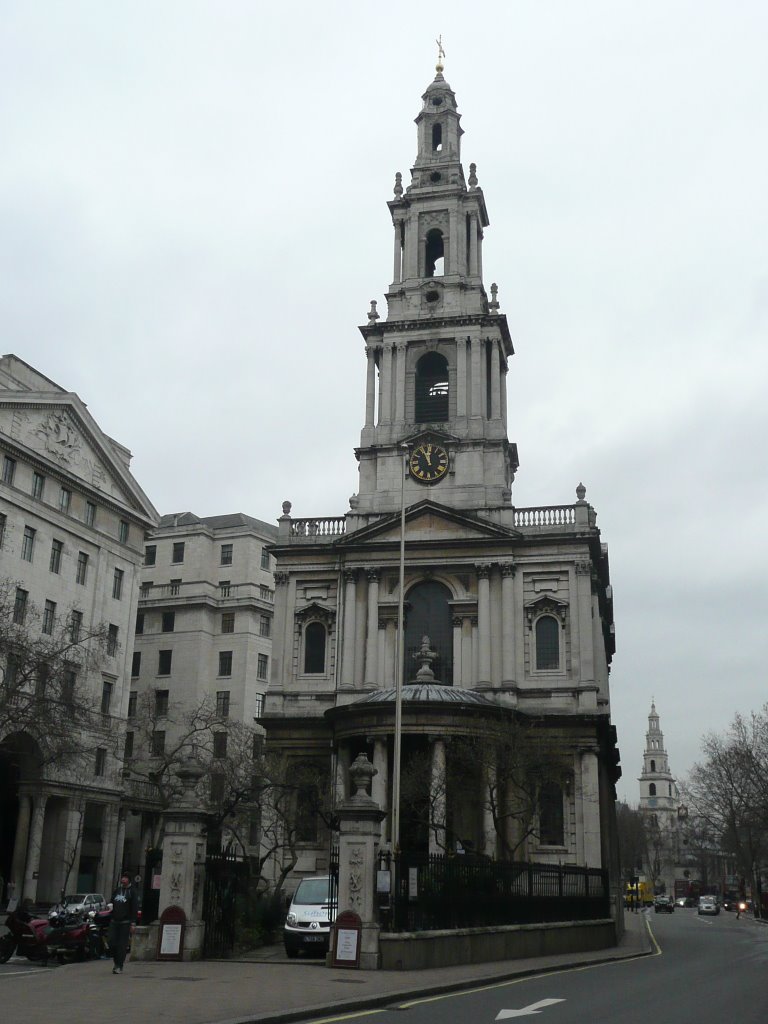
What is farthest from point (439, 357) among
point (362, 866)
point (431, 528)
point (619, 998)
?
point (619, 998)

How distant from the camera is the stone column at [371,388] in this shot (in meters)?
A: 60.7

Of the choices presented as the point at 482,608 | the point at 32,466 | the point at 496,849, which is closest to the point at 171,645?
the point at 32,466

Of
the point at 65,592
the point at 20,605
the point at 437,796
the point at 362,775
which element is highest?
the point at 65,592

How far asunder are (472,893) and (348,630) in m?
27.4

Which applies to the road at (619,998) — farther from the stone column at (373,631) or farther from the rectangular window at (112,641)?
the rectangular window at (112,641)

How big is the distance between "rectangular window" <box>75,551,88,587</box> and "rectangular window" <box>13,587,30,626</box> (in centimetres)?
468

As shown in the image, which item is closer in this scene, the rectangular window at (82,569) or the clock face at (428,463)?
the clock face at (428,463)

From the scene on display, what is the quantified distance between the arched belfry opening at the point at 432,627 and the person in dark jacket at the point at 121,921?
31041 mm

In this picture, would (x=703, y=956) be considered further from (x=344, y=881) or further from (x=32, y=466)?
(x=32, y=466)

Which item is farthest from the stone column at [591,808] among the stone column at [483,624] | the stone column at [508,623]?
the stone column at [483,624]

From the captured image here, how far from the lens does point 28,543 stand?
184ft

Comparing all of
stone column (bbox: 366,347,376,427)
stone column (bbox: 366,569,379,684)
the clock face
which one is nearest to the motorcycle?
stone column (bbox: 366,569,379,684)

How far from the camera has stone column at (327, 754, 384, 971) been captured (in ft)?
75.5

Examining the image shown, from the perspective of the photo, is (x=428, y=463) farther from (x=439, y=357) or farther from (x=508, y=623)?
(x=508, y=623)
